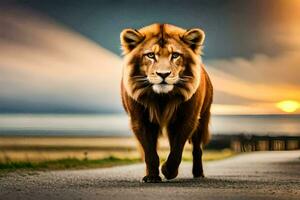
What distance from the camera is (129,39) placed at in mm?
14188

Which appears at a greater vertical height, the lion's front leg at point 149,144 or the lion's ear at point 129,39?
the lion's ear at point 129,39

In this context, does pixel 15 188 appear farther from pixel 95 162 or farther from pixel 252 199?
pixel 95 162

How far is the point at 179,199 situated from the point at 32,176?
226 inches

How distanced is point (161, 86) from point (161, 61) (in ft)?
1.33

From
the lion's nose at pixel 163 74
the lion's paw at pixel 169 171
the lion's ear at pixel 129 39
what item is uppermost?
the lion's ear at pixel 129 39

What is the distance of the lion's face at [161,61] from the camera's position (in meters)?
13.6

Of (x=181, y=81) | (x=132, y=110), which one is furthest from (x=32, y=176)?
(x=181, y=81)

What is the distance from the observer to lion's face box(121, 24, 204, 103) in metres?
13.6

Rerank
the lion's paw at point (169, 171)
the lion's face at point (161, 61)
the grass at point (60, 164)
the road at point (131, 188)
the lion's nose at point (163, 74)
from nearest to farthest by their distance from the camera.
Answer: the road at point (131, 188) → the lion's nose at point (163, 74) → the lion's face at point (161, 61) → the lion's paw at point (169, 171) → the grass at point (60, 164)

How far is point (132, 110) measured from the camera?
1430 centimetres

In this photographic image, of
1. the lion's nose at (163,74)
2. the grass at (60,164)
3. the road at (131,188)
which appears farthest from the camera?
the grass at (60,164)

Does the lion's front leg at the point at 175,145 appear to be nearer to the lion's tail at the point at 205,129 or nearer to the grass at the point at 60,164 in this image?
the lion's tail at the point at 205,129

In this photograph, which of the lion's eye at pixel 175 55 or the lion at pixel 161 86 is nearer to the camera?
the lion at pixel 161 86

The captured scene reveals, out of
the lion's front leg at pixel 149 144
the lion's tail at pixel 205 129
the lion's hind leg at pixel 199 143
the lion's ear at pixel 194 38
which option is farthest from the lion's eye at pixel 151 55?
the lion's tail at pixel 205 129
